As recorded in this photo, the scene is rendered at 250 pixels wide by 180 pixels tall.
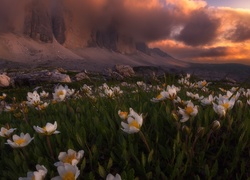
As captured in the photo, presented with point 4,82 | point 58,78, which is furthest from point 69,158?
point 4,82

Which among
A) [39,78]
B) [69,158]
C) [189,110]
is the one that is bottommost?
[39,78]

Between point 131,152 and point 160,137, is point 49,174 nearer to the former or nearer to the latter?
point 131,152

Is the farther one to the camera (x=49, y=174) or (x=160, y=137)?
(x=160, y=137)

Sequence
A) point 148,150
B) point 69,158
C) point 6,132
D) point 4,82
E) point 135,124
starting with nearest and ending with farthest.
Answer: point 69,158 → point 135,124 → point 148,150 → point 6,132 → point 4,82

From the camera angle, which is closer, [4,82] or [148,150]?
[148,150]

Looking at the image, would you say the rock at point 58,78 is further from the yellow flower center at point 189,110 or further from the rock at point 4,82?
the yellow flower center at point 189,110

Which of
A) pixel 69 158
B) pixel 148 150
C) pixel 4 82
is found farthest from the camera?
pixel 4 82

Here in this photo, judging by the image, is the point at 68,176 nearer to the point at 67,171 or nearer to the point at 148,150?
the point at 67,171

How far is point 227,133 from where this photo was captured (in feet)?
10.3

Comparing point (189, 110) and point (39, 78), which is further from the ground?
point (189, 110)

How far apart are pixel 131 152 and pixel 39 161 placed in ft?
2.93

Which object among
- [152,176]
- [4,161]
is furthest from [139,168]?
[4,161]

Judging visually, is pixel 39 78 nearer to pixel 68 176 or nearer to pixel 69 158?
pixel 69 158

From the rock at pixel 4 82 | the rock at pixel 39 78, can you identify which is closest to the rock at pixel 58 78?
the rock at pixel 39 78
